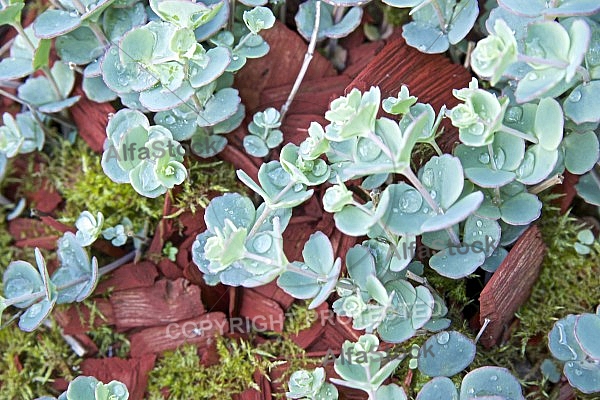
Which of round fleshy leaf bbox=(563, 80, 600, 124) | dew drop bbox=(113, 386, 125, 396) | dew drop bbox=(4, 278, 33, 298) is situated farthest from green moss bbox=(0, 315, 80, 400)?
round fleshy leaf bbox=(563, 80, 600, 124)

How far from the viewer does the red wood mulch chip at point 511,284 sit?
1.37m

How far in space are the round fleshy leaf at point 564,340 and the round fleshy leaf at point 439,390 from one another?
237 millimetres

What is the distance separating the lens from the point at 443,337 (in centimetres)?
133

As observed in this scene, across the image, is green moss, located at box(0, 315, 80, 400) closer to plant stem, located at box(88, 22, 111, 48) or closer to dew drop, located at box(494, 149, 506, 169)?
plant stem, located at box(88, 22, 111, 48)

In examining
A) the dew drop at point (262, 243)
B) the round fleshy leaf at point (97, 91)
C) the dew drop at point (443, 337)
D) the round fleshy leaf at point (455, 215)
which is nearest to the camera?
the round fleshy leaf at point (455, 215)

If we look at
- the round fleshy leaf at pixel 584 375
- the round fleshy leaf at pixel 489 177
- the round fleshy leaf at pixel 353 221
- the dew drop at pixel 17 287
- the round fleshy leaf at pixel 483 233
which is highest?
the round fleshy leaf at pixel 489 177

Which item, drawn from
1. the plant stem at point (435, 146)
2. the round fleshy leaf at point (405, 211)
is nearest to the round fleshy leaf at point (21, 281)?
the round fleshy leaf at point (405, 211)

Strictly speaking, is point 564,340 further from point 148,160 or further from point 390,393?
point 148,160

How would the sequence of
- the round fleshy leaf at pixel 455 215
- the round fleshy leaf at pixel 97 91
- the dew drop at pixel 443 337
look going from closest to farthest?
the round fleshy leaf at pixel 455 215 < the dew drop at pixel 443 337 < the round fleshy leaf at pixel 97 91

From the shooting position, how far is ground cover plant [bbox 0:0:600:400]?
1.23 metres

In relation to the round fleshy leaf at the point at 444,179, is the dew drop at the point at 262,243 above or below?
below

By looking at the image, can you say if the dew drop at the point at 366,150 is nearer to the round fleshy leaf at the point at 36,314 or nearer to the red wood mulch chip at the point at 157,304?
the red wood mulch chip at the point at 157,304

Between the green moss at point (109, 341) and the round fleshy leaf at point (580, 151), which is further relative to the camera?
the green moss at point (109, 341)

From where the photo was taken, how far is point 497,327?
144cm
